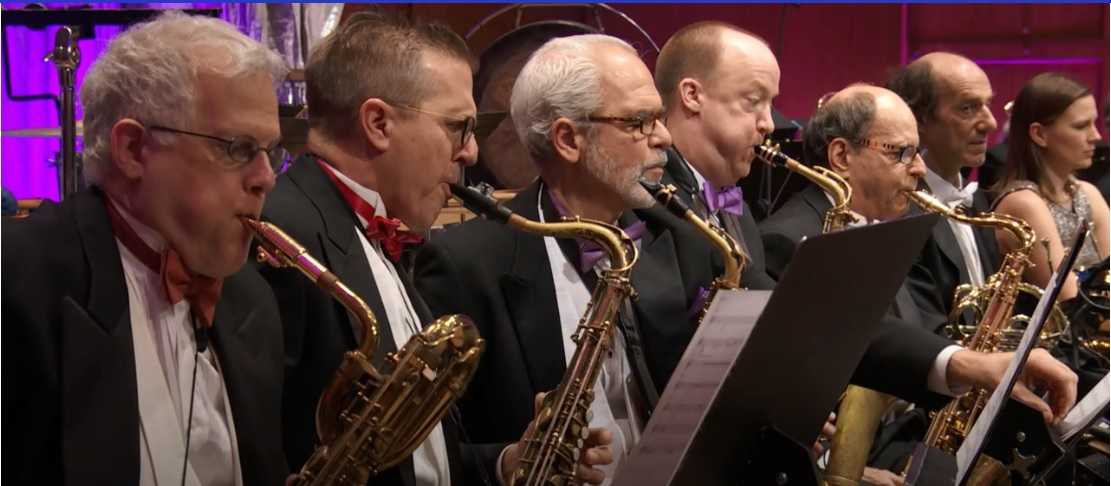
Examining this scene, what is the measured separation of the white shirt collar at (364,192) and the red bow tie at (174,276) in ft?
1.72

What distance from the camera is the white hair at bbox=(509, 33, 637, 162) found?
3125 mm

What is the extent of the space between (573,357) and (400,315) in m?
0.37

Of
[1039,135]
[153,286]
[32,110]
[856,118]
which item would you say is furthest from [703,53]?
[32,110]

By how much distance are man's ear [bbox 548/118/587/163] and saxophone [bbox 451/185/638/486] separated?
206 millimetres

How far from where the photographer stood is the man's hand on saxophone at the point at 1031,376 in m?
2.99

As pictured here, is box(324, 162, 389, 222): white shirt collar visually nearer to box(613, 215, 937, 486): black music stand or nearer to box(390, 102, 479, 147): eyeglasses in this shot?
box(390, 102, 479, 147): eyeglasses

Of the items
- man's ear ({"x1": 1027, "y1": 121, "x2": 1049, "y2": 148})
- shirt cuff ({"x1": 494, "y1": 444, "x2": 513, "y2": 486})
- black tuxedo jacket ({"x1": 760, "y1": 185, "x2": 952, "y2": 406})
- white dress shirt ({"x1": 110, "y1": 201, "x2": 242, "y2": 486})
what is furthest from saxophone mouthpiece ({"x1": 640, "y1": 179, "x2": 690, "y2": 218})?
man's ear ({"x1": 1027, "y1": 121, "x2": 1049, "y2": 148})

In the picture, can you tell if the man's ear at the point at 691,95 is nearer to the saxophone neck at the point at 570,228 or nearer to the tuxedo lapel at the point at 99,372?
the saxophone neck at the point at 570,228

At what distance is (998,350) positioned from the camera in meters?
3.85

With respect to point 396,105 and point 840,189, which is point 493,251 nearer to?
point 396,105

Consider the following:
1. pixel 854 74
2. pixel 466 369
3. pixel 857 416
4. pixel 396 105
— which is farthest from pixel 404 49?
pixel 854 74

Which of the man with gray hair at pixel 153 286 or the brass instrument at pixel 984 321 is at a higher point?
the man with gray hair at pixel 153 286

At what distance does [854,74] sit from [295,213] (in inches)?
275

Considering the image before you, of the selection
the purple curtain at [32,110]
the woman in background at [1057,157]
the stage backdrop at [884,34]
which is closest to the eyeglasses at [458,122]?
the woman in background at [1057,157]
